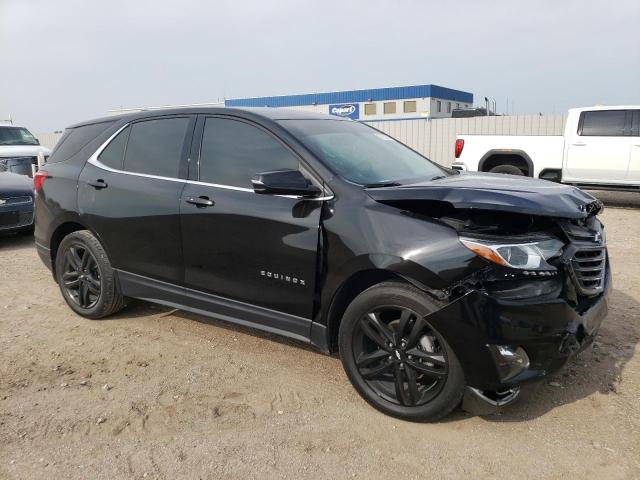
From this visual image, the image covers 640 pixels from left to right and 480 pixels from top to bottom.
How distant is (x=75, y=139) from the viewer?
189 inches

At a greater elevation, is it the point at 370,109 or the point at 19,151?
the point at 370,109

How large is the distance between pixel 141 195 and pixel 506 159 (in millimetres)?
9229

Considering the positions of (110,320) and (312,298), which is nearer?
(312,298)

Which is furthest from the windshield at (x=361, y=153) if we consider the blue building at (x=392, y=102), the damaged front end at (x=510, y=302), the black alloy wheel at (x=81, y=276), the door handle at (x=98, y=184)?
the blue building at (x=392, y=102)

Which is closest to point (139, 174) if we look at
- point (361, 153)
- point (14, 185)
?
point (361, 153)

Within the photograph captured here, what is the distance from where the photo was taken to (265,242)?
3381 mm

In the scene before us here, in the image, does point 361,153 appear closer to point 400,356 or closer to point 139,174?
point 400,356

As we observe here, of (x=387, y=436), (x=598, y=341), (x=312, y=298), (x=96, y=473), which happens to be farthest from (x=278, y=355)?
(x=598, y=341)

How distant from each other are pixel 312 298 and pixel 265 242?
1.51 ft

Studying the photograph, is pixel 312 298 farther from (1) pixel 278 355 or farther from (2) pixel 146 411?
(2) pixel 146 411

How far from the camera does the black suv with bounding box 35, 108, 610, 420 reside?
2.73 meters

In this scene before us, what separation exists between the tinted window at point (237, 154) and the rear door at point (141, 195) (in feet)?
0.69

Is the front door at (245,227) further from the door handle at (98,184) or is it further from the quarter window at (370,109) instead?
the quarter window at (370,109)

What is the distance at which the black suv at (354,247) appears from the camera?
2732 millimetres
